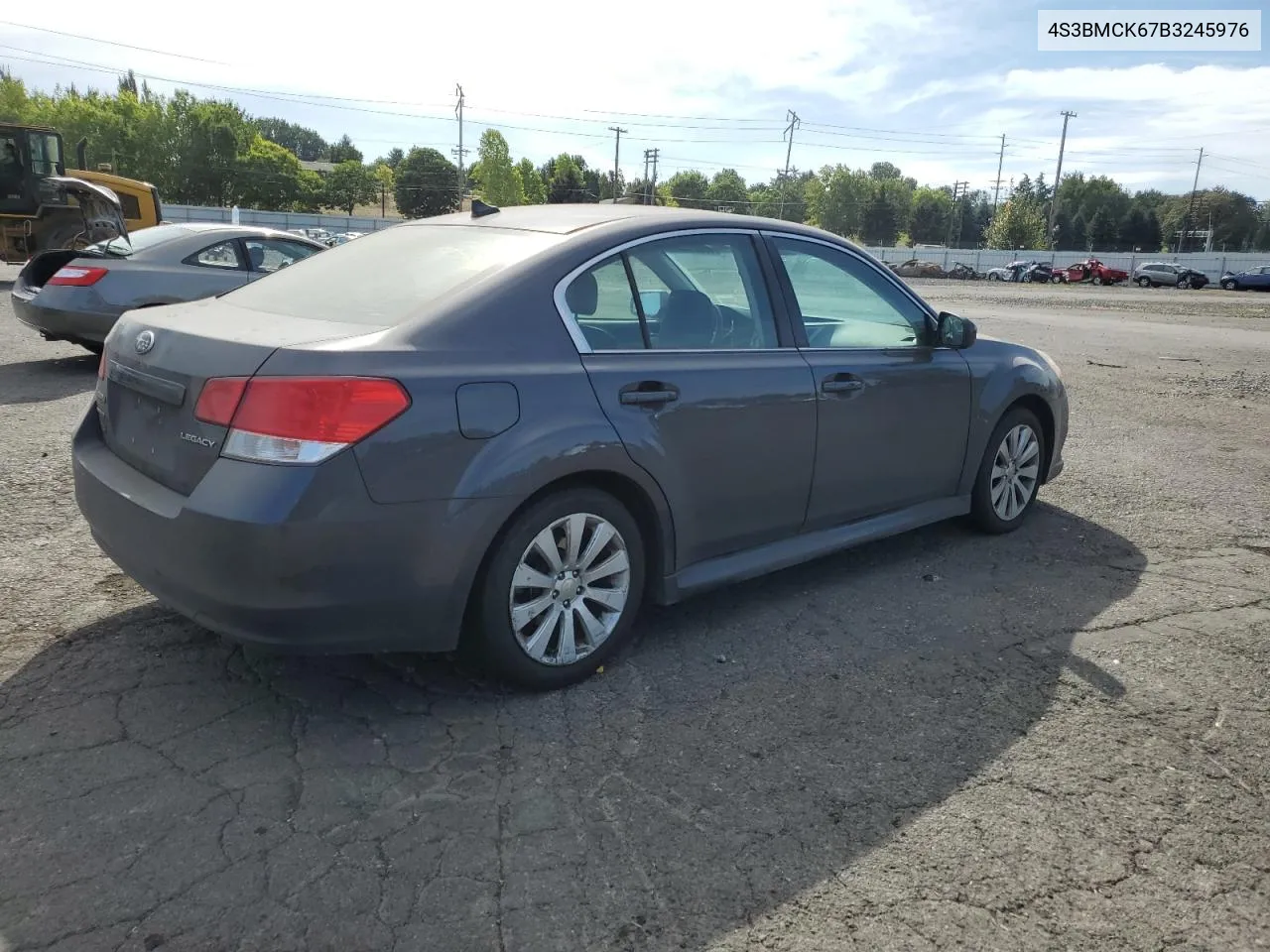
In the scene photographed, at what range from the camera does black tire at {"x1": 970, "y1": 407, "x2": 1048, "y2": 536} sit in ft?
16.7

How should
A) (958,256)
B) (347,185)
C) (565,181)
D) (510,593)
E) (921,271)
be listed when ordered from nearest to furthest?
(510,593)
(921,271)
(958,256)
(347,185)
(565,181)

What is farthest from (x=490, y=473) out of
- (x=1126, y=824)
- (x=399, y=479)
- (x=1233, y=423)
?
(x=1233, y=423)

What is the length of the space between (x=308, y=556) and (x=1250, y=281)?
62746 mm

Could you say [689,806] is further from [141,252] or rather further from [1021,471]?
[141,252]

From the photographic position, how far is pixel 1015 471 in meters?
5.30

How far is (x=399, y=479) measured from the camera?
9.27 feet

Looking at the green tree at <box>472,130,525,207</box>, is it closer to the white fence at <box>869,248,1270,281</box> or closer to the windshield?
the white fence at <box>869,248,1270,281</box>

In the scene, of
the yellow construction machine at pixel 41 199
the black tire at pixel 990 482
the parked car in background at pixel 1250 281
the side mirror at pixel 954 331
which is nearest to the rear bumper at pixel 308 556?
the side mirror at pixel 954 331

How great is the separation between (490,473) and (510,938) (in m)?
1.33

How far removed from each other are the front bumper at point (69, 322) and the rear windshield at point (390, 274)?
5.48m

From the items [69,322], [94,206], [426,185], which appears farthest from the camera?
[426,185]

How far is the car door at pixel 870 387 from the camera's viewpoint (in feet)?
13.6

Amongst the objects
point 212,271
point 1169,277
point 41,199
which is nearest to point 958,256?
point 1169,277

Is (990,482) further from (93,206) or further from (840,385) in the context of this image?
(93,206)
